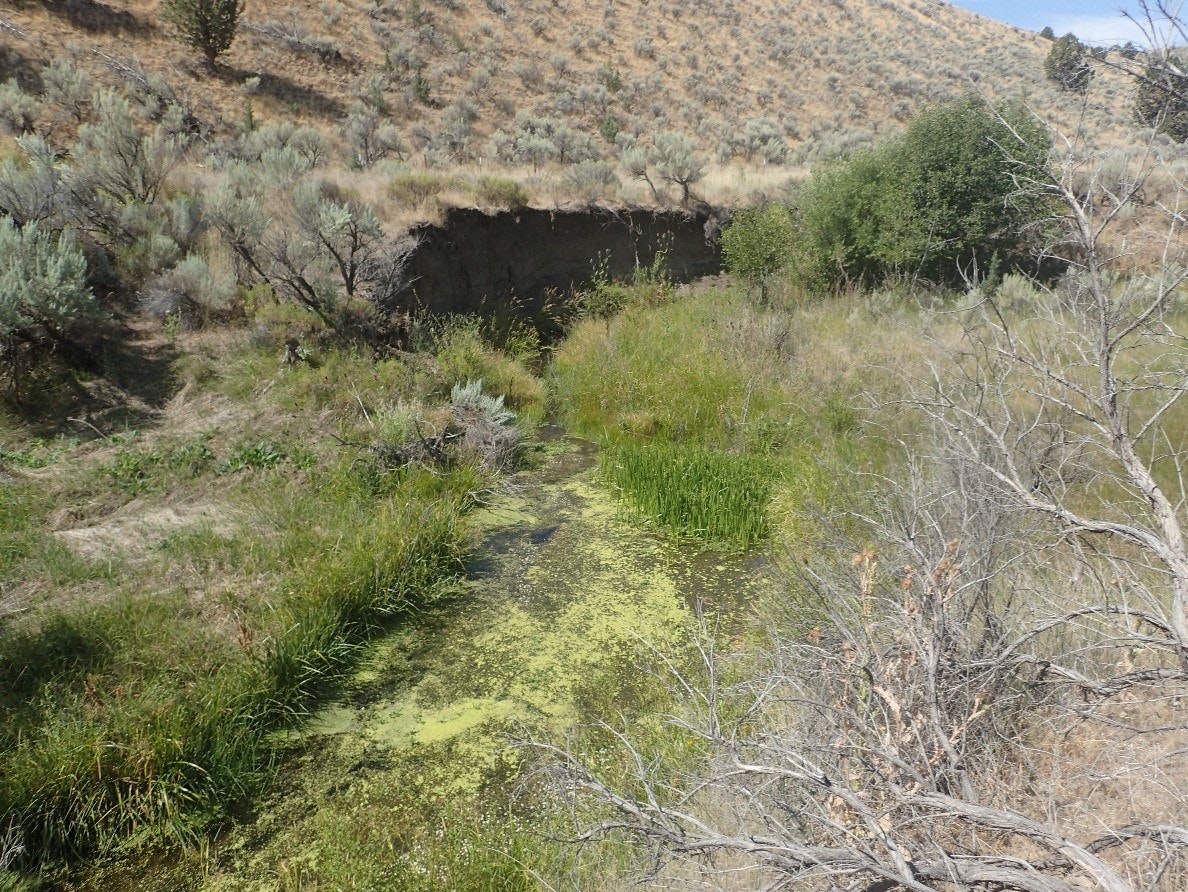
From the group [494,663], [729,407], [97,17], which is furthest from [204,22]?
[494,663]

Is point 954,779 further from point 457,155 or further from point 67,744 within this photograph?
point 457,155

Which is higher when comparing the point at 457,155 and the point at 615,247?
the point at 457,155

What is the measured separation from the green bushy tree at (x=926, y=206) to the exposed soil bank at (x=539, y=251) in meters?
2.62

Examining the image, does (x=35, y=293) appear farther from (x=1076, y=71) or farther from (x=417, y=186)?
(x=1076, y=71)

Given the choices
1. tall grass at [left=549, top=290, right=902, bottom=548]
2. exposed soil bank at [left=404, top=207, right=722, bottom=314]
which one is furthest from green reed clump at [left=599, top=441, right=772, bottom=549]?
exposed soil bank at [left=404, top=207, right=722, bottom=314]

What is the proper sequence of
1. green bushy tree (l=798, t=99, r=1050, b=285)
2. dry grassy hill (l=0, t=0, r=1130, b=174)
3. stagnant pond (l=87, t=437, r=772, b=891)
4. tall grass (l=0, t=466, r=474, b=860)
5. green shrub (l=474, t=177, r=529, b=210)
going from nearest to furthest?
tall grass (l=0, t=466, r=474, b=860) → stagnant pond (l=87, t=437, r=772, b=891) → green bushy tree (l=798, t=99, r=1050, b=285) → green shrub (l=474, t=177, r=529, b=210) → dry grassy hill (l=0, t=0, r=1130, b=174)

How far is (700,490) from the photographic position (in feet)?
21.6

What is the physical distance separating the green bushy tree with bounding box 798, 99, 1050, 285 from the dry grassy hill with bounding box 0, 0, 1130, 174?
8.84 feet

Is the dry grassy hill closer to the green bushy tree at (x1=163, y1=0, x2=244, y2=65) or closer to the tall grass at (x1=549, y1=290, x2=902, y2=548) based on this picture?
the green bushy tree at (x1=163, y1=0, x2=244, y2=65)

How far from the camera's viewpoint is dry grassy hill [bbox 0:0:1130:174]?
17.1 m

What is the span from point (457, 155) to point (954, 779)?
57.8 feet

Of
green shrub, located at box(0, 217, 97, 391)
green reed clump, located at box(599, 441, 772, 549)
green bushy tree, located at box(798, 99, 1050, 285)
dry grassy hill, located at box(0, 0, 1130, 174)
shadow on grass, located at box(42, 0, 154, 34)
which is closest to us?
green reed clump, located at box(599, 441, 772, 549)

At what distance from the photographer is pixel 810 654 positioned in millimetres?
3273

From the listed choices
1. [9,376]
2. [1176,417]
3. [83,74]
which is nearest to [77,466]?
[9,376]
